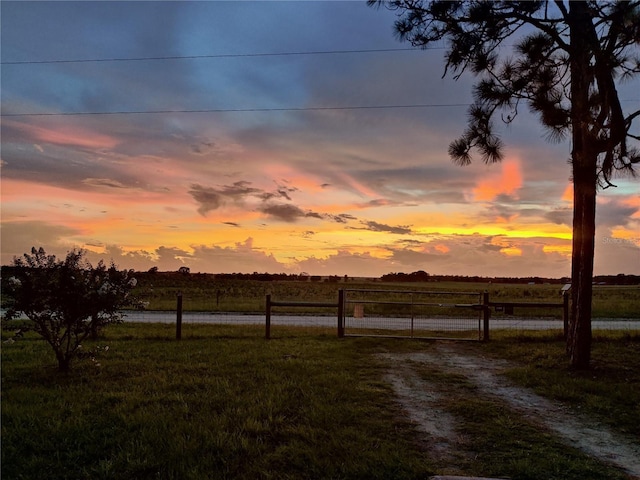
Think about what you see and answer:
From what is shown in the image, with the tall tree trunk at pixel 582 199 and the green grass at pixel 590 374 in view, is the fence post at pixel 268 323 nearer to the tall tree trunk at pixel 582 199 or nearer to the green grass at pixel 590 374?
the green grass at pixel 590 374

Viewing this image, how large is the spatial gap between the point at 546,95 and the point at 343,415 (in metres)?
7.58

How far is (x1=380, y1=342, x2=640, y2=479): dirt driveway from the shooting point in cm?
541

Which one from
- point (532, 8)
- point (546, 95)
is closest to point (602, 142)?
point (546, 95)


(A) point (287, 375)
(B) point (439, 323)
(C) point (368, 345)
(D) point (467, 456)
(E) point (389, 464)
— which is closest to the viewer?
(E) point (389, 464)

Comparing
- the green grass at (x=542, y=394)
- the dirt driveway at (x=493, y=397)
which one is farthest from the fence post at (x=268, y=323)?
Answer: the green grass at (x=542, y=394)

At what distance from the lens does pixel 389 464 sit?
15.6 ft

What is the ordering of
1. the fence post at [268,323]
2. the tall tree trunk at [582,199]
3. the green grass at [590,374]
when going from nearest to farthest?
the green grass at [590,374], the tall tree trunk at [582,199], the fence post at [268,323]

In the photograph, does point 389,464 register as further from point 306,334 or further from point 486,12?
point 306,334

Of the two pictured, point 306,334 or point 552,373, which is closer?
point 552,373

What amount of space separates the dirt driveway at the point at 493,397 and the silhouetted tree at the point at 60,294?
17.2ft

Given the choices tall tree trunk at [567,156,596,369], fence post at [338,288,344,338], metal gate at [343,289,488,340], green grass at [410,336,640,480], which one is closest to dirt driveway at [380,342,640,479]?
green grass at [410,336,640,480]

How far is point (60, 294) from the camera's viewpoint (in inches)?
332

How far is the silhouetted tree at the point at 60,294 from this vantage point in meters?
8.28

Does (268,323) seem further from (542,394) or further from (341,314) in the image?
(542,394)
